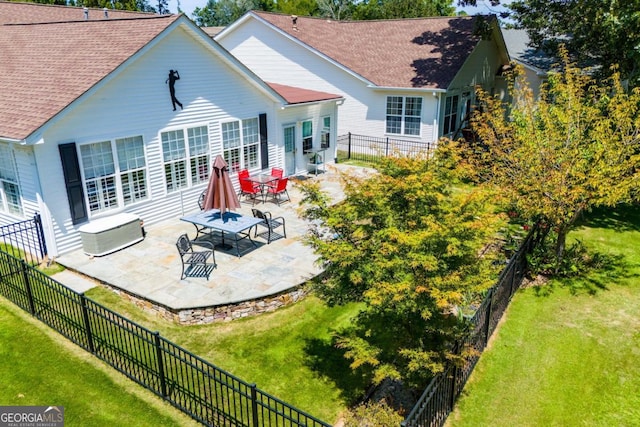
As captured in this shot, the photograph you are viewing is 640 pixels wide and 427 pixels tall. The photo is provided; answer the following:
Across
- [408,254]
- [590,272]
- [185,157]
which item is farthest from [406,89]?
[408,254]

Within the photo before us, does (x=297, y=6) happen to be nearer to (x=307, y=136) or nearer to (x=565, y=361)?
(x=307, y=136)

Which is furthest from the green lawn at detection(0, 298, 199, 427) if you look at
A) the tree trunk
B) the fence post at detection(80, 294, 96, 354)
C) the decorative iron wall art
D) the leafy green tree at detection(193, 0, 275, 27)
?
the leafy green tree at detection(193, 0, 275, 27)

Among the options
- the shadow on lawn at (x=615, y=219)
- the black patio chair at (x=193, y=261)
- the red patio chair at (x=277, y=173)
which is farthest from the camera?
the red patio chair at (x=277, y=173)

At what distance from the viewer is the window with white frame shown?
39.2ft

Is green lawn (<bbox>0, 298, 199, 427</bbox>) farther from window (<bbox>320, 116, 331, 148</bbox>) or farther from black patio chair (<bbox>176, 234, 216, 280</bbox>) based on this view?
window (<bbox>320, 116, 331, 148</bbox>)

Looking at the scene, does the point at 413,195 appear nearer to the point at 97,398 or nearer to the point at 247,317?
the point at 247,317

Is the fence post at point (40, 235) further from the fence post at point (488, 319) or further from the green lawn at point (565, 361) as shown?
the fence post at point (488, 319)

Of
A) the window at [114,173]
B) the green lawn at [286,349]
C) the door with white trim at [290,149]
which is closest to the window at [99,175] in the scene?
the window at [114,173]

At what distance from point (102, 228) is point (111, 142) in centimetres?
239

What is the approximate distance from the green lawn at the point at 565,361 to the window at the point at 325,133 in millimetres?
11927

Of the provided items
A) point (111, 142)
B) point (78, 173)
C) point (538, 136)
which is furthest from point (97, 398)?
point (538, 136)

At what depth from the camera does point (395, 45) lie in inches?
1048

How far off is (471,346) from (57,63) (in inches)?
518

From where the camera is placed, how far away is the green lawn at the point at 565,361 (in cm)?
764
